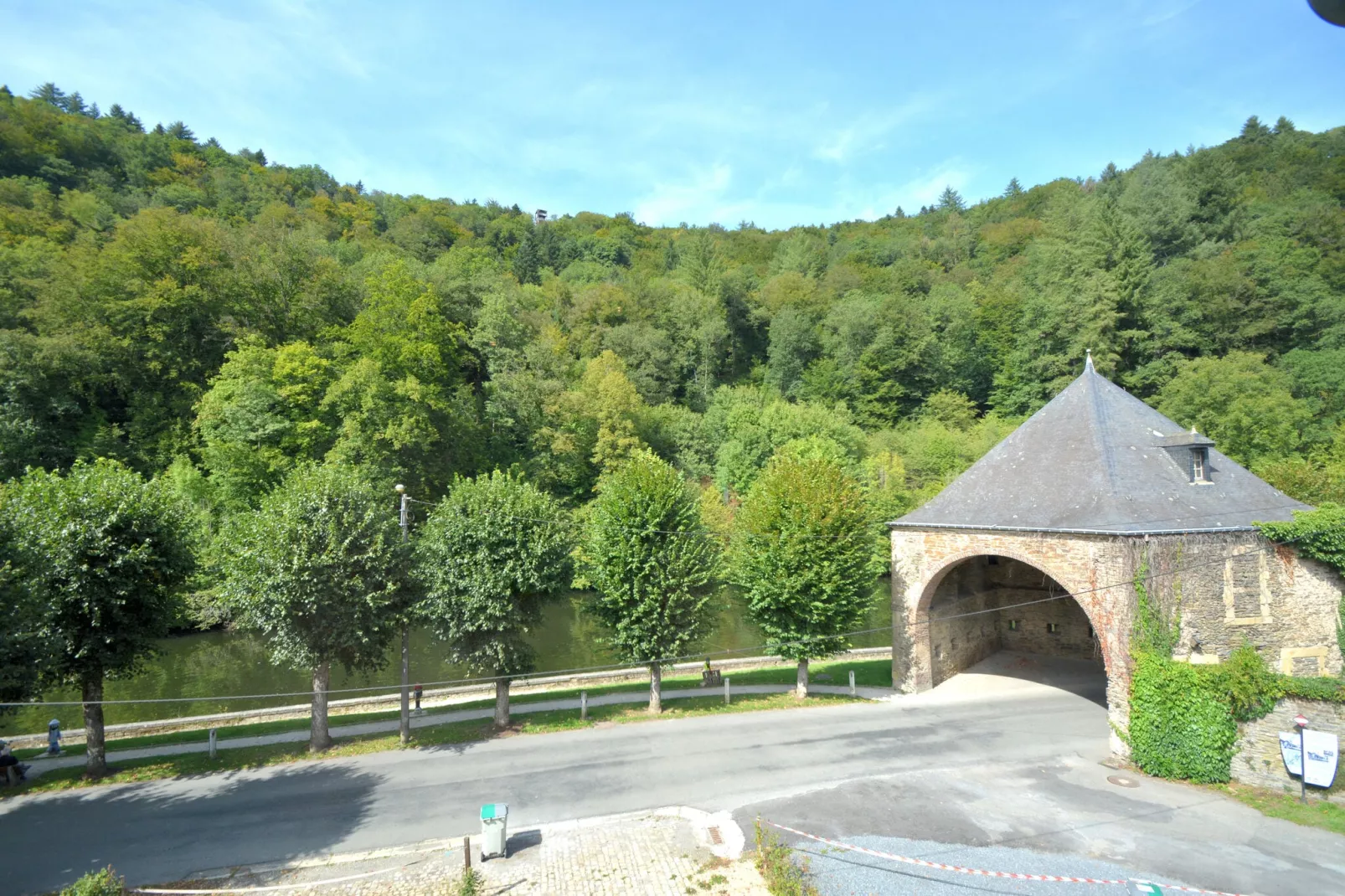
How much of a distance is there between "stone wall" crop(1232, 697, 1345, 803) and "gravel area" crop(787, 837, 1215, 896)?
583cm

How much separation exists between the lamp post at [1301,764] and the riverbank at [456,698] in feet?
34.2

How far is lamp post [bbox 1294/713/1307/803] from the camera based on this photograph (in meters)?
12.6

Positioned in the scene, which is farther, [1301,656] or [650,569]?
[650,569]

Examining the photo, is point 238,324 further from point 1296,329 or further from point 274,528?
point 1296,329

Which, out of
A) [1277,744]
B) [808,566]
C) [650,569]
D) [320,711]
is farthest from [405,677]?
[1277,744]

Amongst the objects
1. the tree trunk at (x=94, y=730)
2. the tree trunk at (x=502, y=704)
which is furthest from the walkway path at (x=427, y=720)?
the tree trunk at (x=502, y=704)

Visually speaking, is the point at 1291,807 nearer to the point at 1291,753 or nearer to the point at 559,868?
the point at 1291,753

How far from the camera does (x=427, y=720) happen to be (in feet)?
61.8

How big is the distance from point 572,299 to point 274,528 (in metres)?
44.6

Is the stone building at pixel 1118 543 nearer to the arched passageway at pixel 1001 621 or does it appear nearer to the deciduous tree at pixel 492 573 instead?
the arched passageway at pixel 1001 621

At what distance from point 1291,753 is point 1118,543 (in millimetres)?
4938

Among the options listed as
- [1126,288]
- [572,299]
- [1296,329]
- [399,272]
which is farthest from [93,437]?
[1296,329]

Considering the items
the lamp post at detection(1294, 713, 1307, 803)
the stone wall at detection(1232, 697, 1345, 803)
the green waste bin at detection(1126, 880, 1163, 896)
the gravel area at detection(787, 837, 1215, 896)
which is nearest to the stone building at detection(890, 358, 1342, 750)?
the stone wall at detection(1232, 697, 1345, 803)

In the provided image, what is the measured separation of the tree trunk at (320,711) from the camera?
16.1 metres
